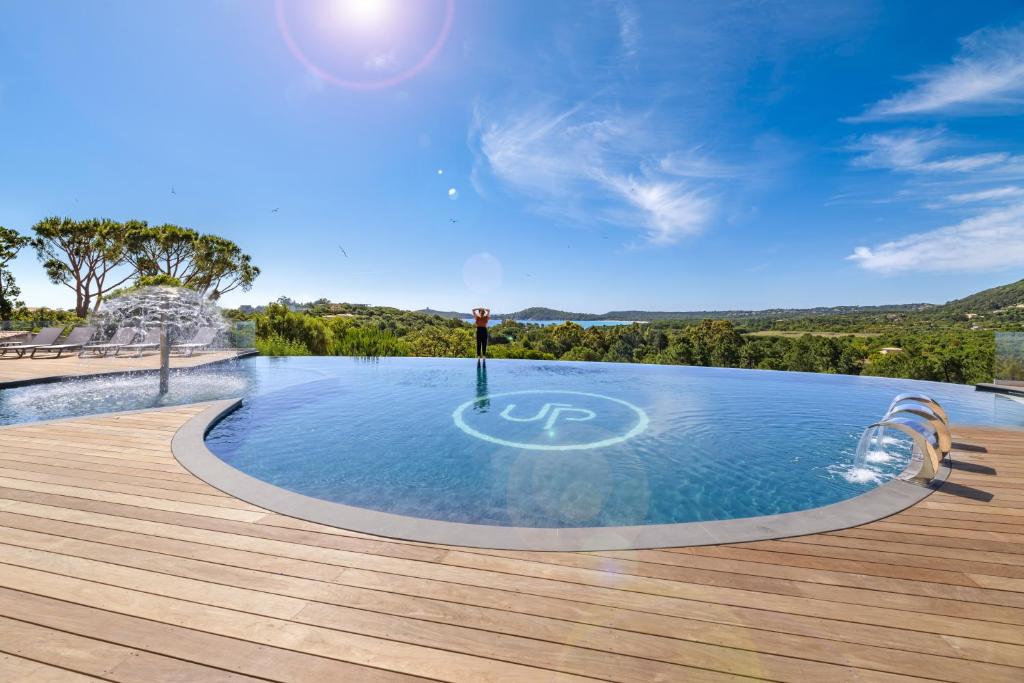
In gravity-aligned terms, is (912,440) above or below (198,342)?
below

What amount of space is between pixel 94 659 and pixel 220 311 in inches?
740

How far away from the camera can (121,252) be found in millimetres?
30281

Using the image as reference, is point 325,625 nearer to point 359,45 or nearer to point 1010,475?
point 1010,475

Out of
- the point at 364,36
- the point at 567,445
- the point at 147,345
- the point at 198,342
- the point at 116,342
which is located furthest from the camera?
the point at 198,342

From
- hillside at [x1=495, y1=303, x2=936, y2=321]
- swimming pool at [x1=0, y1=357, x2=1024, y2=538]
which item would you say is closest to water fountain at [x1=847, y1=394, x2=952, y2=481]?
swimming pool at [x1=0, y1=357, x2=1024, y2=538]

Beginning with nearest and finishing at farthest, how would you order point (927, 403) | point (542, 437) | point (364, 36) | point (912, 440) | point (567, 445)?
point (927, 403), point (912, 440), point (567, 445), point (542, 437), point (364, 36)

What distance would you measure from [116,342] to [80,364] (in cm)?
223

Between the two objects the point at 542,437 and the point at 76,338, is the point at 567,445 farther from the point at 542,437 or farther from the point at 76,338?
the point at 76,338

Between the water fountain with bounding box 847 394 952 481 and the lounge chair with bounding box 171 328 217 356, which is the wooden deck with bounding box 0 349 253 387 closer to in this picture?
the lounge chair with bounding box 171 328 217 356

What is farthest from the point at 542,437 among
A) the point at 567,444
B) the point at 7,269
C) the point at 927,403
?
the point at 7,269

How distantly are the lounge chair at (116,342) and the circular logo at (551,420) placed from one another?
1106 cm

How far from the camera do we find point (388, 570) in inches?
82.9

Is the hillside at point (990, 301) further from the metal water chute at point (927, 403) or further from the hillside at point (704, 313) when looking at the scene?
the metal water chute at point (927, 403)

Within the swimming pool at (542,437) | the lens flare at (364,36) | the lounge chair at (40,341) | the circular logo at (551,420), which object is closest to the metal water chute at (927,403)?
the swimming pool at (542,437)
